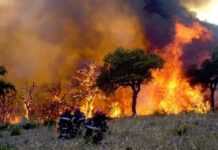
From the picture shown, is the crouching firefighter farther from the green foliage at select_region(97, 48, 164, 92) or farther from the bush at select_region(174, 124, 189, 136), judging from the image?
the green foliage at select_region(97, 48, 164, 92)

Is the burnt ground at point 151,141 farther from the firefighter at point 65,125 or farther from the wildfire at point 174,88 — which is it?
the wildfire at point 174,88

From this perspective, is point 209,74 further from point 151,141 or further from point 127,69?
point 151,141

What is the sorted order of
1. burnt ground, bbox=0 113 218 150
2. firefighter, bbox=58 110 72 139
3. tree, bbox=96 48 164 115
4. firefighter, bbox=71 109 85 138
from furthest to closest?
tree, bbox=96 48 164 115
firefighter, bbox=71 109 85 138
firefighter, bbox=58 110 72 139
burnt ground, bbox=0 113 218 150

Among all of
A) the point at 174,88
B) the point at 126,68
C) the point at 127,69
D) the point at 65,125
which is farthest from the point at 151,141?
the point at 174,88

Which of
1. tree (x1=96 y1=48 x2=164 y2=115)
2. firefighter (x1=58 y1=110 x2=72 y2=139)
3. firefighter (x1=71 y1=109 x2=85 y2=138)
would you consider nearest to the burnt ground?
firefighter (x1=58 y1=110 x2=72 y2=139)

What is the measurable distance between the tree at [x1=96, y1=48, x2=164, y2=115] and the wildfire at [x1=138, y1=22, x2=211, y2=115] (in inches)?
415

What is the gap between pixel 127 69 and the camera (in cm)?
9550

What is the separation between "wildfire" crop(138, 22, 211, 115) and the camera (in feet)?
372

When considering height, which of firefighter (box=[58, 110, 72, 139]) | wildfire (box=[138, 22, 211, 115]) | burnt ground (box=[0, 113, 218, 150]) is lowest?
burnt ground (box=[0, 113, 218, 150])

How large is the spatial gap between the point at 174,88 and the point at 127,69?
27.3 metres

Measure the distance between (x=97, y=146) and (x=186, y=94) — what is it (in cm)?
8365

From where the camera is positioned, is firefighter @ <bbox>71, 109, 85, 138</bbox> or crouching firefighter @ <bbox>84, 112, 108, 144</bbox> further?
firefighter @ <bbox>71, 109, 85, 138</bbox>

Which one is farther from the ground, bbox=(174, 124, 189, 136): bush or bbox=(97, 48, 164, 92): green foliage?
bbox=(97, 48, 164, 92): green foliage

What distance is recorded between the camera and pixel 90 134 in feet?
116
